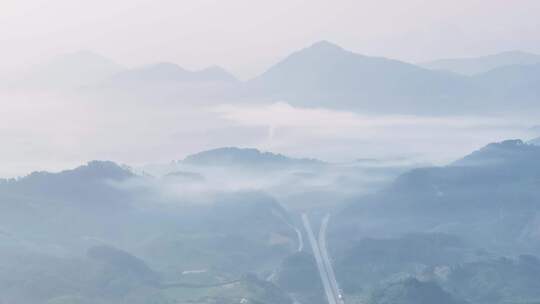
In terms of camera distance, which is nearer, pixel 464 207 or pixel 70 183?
pixel 70 183

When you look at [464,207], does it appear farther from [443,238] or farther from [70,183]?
[70,183]

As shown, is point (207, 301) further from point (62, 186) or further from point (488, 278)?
point (62, 186)

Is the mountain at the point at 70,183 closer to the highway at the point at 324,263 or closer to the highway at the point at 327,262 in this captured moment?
the highway at the point at 324,263

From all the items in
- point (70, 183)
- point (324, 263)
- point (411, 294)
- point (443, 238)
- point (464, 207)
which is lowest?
point (411, 294)

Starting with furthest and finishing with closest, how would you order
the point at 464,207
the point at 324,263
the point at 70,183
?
the point at 464,207
the point at 70,183
the point at 324,263

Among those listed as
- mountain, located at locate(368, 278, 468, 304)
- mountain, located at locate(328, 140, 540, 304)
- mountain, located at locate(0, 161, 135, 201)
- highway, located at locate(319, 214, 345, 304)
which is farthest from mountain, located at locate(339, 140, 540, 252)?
mountain, located at locate(368, 278, 468, 304)

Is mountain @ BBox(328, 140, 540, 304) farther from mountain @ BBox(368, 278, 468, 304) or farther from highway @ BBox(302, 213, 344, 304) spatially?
highway @ BBox(302, 213, 344, 304)

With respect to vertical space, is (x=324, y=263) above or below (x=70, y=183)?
below

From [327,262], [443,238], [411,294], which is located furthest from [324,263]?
[411,294]
